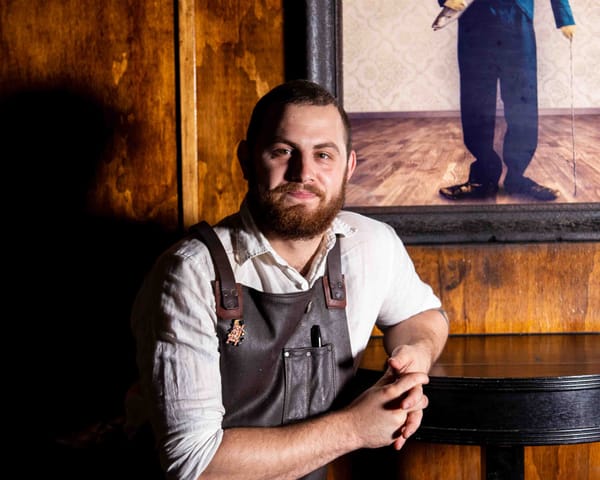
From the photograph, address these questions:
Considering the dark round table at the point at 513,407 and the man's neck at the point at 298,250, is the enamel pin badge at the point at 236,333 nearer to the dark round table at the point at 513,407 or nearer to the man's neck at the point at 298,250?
the man's neck at the point at 298,250

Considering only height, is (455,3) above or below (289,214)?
above

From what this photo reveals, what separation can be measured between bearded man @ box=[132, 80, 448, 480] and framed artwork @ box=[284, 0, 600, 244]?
1.60 feet

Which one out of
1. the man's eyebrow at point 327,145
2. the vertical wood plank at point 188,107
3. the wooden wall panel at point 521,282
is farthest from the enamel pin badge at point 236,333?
the wooden wall panel at point 521,282

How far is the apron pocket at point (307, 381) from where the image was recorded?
1.76m

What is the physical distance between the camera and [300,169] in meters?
1.74

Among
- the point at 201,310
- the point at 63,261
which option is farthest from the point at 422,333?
the point at 63,261

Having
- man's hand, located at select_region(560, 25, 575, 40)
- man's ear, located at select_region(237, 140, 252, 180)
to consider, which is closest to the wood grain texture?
man's ear, located at select_region(237, 140, 252, 180)

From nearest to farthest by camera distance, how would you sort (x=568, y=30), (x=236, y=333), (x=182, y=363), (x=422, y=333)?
(x=182, y=363) < (x=236, y=333) < (x=422, y=333) < (x=568, y=30)

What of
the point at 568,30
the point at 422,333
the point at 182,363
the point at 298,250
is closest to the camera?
the point at 182,363

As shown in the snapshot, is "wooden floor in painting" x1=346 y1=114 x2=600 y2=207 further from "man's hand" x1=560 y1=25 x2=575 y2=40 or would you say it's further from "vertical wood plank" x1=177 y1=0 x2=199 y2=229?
"vertical wood plank" x1=177 y1=0 x2=199 y2=229

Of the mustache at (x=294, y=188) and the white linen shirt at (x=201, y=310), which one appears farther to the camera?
the mustache at (x=294, y=188)

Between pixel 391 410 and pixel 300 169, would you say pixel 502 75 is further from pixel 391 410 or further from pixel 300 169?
pixel 391 410

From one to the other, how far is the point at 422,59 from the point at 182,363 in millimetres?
1373

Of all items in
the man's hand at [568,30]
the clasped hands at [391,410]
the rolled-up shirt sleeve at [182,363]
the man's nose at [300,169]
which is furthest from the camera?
the man's hand at [568,30]
